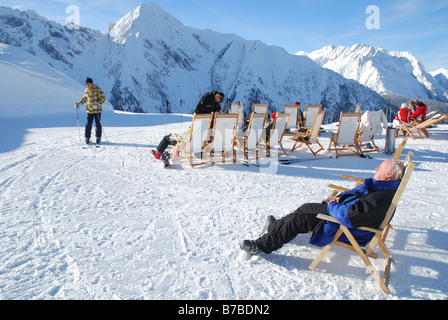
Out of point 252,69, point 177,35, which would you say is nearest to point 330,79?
point 252,69

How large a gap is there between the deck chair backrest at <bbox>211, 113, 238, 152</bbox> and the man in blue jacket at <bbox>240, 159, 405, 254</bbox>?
343 centimetres

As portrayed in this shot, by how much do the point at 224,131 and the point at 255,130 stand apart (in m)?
0.86

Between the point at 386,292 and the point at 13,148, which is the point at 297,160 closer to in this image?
the point at 386,292

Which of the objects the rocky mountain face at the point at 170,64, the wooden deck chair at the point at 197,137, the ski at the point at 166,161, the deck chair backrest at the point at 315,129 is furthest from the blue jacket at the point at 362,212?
the rocky mountain face at the point at 170,64

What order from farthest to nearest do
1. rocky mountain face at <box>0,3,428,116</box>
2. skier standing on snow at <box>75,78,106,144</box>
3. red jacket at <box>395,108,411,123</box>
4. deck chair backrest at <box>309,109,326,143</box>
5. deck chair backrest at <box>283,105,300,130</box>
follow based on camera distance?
1. rocky mountain face at <box>0,3,428,116</box>
2. deck chair backrest at <box>283,105,300,130</box>
3. red jacket at <box>395,108,411,123</box>
4. skier standing on snow at <box>75,78,106,144</box>
5. deck chair backrest at <box>309,109,326,143</box>

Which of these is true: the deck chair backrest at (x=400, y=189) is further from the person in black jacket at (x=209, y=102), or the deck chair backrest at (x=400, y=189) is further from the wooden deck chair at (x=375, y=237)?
the person in black jacket at (x=209, y=102)

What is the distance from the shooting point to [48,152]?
6.64 m

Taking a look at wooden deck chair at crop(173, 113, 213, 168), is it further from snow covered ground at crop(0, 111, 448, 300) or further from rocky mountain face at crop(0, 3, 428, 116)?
rocky mountain face at crop(0, 3, 428, 116)

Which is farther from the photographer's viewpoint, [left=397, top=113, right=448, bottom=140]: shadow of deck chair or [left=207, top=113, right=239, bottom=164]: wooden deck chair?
[left=397, top=113, right=448, bottom=140]: shadow of deck chair

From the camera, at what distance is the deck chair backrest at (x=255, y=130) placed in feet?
20.7

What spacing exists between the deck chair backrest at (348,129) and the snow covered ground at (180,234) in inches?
47.3

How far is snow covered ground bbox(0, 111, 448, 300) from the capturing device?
2.32 m

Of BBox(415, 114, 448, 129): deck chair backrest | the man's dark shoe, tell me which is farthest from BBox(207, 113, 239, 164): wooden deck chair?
BBox(415, 114, 448, 129): deck chair backrest

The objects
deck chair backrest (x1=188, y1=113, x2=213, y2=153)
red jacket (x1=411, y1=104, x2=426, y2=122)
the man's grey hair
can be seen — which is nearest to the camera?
the man's grey hair
